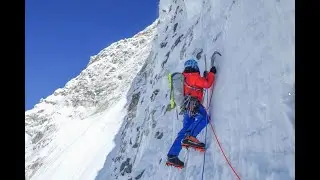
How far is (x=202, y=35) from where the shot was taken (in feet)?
45.6

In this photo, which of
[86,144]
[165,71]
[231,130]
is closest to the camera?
[231,130]

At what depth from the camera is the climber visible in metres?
9.87

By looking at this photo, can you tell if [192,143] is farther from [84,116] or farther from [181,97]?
[84,116]

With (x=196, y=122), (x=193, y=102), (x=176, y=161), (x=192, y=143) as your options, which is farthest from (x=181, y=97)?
(x=176, y=161)

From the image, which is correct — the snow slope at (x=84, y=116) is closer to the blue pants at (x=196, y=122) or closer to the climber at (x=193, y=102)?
the climber at (x=193, y=102)

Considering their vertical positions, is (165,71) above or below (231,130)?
above

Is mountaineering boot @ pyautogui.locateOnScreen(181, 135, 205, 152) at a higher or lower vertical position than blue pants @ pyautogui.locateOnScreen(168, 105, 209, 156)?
lower

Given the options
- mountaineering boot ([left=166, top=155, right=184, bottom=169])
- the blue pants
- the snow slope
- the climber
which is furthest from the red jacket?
the snow slope

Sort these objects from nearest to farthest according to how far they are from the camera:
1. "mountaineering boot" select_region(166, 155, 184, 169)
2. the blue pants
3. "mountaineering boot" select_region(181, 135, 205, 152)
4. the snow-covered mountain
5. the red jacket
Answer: the snow-covered mountain, the red jacket, the blue pants, "mountaineering boot" select_region(181, 135, 205, 152), "mountaineering boot" select_region(166, 155, 184, 169)

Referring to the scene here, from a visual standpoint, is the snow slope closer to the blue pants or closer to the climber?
the climber
